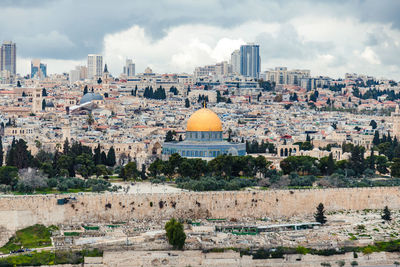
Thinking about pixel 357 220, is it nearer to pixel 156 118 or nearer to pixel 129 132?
pixel 129 132

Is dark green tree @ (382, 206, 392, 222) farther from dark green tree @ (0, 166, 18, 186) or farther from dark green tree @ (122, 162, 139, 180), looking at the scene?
dark green tree @ (0, 166, 18, 186)

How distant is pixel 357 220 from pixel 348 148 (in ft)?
78.8

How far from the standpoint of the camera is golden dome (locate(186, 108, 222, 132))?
205 feet

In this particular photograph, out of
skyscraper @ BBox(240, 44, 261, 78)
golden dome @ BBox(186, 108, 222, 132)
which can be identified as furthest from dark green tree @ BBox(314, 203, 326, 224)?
skyscraper @ BBox(240, 44, 261, 78)

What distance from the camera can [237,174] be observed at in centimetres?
5553

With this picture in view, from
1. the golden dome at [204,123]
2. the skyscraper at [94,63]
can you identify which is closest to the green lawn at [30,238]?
the golden dome at [204,123]

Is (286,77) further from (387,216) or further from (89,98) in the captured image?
(387,216)

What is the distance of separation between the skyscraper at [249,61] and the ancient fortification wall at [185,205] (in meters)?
125

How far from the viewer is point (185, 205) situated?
154 feet

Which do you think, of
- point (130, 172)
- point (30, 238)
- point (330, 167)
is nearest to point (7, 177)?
point (130, 172)

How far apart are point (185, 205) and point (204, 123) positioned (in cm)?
1614

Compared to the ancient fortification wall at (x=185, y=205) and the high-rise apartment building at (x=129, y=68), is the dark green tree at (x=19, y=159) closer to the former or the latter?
the ancient fortification wall at (x=185, y=205)

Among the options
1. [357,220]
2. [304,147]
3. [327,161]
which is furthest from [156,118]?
[357,220]

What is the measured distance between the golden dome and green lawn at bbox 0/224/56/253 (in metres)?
20.3
